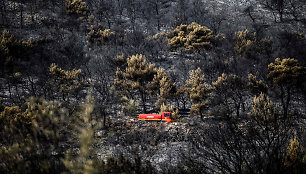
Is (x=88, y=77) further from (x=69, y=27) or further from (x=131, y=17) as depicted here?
(x=131, y=17)

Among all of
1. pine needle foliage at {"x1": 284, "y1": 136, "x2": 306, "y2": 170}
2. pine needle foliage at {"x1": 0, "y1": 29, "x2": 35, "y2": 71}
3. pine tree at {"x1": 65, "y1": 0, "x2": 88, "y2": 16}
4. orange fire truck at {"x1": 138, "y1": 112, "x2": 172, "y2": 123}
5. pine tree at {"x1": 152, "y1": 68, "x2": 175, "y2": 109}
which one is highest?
pine tree at {"x1": 65, "y1": 0, "x2": 88, "y2": 16}

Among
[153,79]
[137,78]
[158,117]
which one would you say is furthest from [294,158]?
[137,78]

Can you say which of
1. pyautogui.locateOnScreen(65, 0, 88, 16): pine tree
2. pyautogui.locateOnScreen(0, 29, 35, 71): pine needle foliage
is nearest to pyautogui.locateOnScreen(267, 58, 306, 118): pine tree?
pyautogui.locateOnScreen(0, 29, 35, 71): pine needle foliage

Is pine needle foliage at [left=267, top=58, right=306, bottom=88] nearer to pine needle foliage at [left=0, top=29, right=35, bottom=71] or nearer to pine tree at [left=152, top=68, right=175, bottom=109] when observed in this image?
pine tree at [left=152, top=68, right=175, bottom=109]

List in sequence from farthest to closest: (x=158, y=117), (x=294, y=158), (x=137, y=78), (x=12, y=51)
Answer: (x=12, y=51) < (x=137, y=78) < (x=158, y=117) < (x=294, y=158)

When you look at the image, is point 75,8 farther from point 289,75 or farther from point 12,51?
point 289,75

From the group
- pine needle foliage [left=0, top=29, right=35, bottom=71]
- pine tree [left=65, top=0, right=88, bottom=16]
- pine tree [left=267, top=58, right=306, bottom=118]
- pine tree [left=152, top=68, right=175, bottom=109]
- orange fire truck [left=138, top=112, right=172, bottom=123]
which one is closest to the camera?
orange fire truck [left=138, top=112, right=172, bottom=123]

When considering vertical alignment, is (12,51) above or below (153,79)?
above

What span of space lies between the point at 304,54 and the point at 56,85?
31297 millimetres

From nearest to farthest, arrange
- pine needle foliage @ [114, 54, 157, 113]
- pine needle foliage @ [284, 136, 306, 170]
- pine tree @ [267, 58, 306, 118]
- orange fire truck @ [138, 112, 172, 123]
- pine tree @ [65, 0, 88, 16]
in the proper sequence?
pine needle foliage @ [284, 136, 306, 170] → orange fire truck @ [138, 112, 172, 123] → pine tree @ [267, 58, 306, 118] → pine needle foliage @ [114, 54, 157, 113] → pine tree @ [65, 0, 88, 16]

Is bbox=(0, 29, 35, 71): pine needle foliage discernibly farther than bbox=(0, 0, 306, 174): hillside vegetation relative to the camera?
Yes

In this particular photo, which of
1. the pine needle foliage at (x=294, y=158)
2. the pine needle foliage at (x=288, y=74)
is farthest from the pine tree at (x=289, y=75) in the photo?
the pine needle foliage at (x=294, y=158)

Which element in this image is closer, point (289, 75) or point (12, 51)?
point (289, 75)

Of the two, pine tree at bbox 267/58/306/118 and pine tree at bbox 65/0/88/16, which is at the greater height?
pine tree at bbox 65/0/88/16
